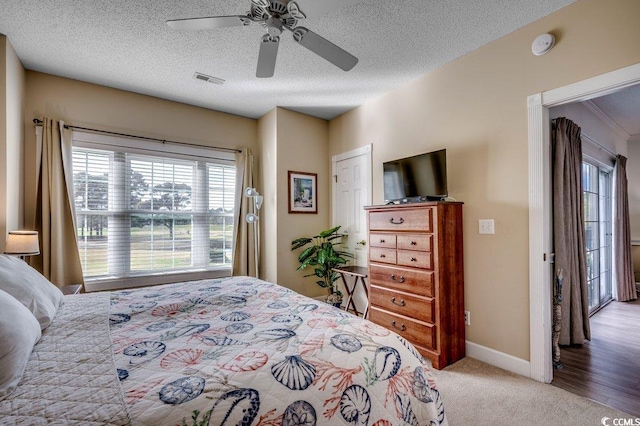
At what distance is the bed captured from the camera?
2.64ft

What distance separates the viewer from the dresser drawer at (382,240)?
2.74 m

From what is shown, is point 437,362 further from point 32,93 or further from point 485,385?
point 32,93

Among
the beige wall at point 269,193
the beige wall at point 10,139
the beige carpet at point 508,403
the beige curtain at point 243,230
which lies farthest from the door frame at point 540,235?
the beige wall at point 10,139

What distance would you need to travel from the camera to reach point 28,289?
4.54 ft

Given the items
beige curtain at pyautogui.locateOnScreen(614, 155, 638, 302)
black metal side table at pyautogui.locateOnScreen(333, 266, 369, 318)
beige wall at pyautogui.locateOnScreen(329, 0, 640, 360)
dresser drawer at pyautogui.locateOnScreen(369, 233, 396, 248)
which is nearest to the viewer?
beige wall at pyautogui.locateOnScreen(329, 0, 640, 360)

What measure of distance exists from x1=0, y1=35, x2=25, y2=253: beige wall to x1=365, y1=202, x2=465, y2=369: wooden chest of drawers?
3.16m

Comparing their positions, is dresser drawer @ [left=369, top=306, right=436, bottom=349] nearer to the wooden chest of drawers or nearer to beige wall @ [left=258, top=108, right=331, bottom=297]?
the wooden chest of drawers

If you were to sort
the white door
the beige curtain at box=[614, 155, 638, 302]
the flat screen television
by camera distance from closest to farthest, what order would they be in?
the flat screen television < the white door < the beige curtain at box=[614, 155, 638, 302]

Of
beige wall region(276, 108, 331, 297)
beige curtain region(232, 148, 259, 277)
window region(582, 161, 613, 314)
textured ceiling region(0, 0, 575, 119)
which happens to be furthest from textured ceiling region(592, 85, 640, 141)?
beige curtain region(232, 148, 259, 277)

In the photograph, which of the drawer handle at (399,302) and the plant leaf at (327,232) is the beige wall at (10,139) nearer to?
the plant leaf at (327,232)

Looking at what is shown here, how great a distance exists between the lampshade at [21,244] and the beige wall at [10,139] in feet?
0.67

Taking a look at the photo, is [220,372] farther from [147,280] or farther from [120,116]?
[120,116]

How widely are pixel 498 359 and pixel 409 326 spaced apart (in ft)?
2.35

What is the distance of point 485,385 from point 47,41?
4344mm
